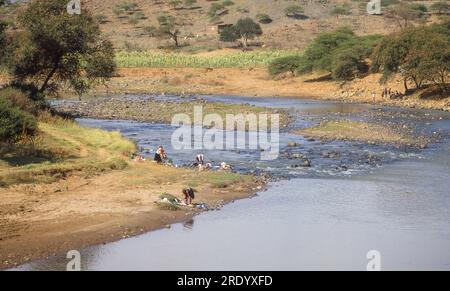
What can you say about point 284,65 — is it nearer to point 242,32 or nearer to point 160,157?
point 242,32

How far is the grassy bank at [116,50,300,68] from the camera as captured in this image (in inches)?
2977

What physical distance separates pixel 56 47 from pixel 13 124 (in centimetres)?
1261

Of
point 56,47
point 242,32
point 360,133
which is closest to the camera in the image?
point 56,47

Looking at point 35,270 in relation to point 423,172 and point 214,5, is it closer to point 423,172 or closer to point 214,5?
point 423,172

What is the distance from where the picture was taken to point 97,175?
2562cm

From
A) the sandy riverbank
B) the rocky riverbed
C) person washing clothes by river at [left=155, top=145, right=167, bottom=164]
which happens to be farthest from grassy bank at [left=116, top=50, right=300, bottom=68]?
the sandy riverbank

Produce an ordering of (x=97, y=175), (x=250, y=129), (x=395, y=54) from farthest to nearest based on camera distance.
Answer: (x=395, y=54), (x=250, y=129), (x=97, y=175)

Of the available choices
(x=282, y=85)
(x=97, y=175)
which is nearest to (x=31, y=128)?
(x=97, y=175)

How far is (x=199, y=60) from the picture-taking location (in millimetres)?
79062

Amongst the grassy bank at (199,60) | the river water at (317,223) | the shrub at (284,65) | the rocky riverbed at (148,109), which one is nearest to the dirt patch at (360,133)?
the river water at (317,223)

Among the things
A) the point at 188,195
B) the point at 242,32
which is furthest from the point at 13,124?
the point at 242,32

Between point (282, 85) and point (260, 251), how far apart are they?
4868cm

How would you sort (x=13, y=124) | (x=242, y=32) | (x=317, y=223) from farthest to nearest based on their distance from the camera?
(x=242, y=32) < (x=13, y=124) < (x=317, y=223)

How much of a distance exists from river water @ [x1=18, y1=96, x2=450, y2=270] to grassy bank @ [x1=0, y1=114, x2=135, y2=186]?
254 centimetres
